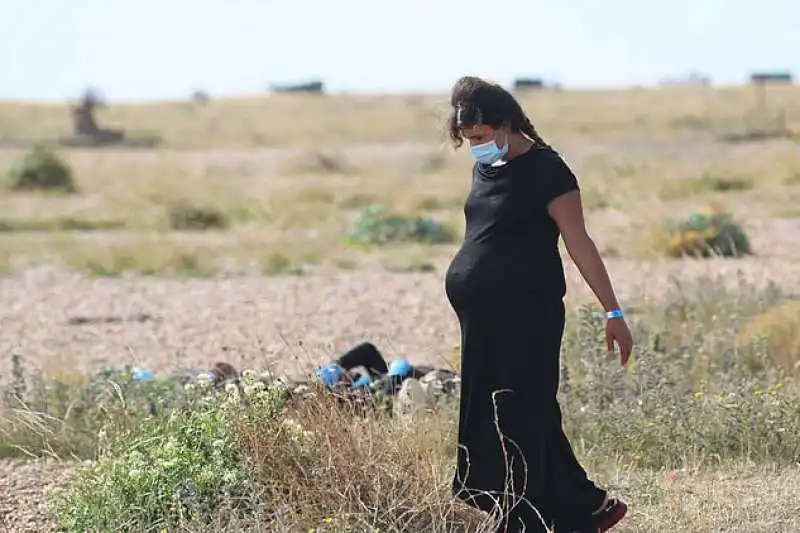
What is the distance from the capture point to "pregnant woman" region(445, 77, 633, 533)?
17.4 feet

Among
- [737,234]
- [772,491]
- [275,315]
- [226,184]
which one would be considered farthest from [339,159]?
[772,491]

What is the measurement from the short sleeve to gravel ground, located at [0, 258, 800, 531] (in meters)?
2.86

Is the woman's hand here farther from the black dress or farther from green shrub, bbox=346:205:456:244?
green shrub, bbox=346:205:456:244

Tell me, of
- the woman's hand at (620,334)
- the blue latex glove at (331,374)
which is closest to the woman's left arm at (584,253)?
the woman's hand at (620,334)

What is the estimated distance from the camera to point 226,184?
36.0m

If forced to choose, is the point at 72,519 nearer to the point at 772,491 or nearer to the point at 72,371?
the point at 772,491

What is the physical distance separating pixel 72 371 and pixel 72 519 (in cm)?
412

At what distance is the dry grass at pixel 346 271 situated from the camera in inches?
237

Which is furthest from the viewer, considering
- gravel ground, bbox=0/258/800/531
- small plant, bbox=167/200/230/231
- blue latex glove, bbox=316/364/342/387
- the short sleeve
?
small plant, bbox=167/200/230/231

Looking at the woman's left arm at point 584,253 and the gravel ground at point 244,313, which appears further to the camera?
the gravel ground at point 244,313

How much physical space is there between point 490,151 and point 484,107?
0.16 metres

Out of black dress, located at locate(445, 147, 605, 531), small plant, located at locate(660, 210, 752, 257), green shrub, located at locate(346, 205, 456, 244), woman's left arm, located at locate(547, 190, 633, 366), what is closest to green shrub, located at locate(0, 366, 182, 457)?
black dress, located at locate(445, 147, 605, 531)

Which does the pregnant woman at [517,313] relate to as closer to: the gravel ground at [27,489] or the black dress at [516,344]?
the black dress at [516,344]

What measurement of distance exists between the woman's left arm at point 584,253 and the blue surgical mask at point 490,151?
0.27 meters
